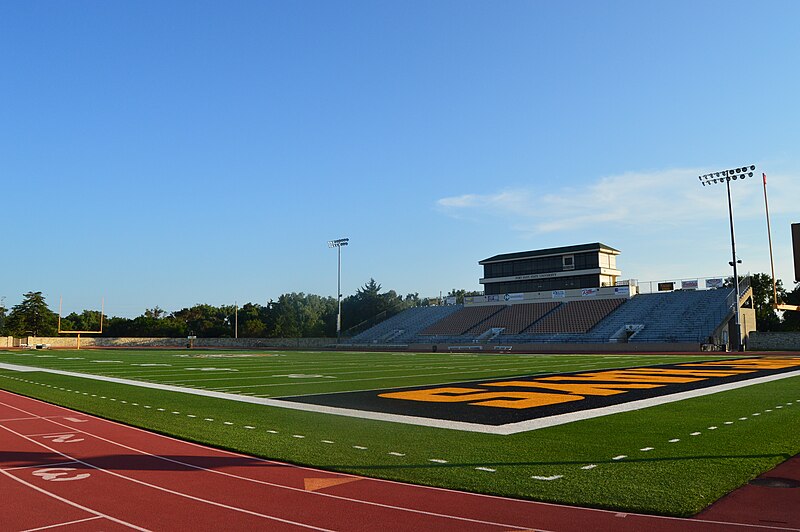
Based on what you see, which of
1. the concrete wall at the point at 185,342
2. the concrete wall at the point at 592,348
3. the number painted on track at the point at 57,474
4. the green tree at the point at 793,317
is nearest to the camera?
the number painted on track at the point at 57,474

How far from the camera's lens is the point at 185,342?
8175cm

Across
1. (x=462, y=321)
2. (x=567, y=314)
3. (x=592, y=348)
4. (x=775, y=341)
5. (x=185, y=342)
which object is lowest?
(x=592, y=348)

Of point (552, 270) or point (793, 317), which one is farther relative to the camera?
point (552, 270)

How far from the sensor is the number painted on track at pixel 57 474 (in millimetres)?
7406

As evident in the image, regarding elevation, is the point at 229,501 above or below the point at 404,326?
below

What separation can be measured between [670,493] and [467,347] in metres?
50.2

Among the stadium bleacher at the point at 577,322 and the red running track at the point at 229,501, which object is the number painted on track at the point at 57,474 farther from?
the stadium bleacher at the point at 577,322

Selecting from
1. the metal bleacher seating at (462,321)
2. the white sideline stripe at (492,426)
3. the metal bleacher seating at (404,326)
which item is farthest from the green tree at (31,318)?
the white sideline stripe at (492,426)

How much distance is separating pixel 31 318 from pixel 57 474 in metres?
82.0

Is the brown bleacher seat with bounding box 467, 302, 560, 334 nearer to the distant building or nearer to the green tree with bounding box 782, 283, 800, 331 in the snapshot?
the distant building

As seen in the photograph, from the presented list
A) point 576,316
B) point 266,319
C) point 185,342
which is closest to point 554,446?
point 576,316

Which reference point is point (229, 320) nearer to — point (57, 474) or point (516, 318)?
point (516, 318)

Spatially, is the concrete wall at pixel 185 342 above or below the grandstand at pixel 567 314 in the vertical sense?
below

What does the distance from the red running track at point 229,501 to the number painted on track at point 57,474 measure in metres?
0.01
